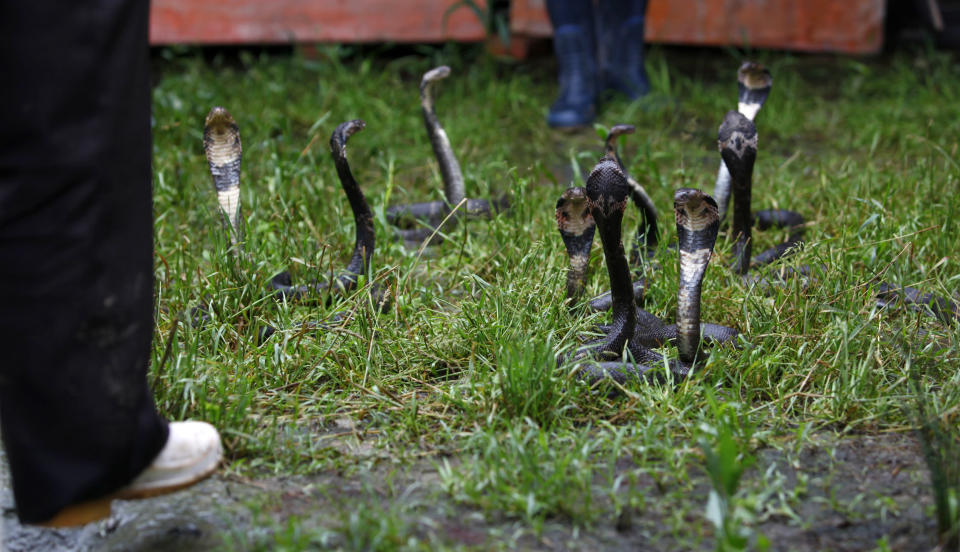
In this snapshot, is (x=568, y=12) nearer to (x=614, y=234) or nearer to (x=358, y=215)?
(x=358, y=215)

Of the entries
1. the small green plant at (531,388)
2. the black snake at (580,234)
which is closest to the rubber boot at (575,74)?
the black snake at (580,234)

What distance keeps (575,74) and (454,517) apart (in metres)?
3.38

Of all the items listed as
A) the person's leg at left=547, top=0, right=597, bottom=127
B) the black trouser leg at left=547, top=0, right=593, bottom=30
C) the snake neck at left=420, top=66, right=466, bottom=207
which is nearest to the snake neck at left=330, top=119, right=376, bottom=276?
the snake neck at left=420, top=66, right=466, bottom=207

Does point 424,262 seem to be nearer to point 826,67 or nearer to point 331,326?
point 331,326

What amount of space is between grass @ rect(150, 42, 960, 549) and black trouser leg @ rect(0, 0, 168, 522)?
0.35m

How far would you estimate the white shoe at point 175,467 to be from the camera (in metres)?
1.60

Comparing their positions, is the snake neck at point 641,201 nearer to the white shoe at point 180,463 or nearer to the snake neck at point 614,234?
the snake neck at point 614,234

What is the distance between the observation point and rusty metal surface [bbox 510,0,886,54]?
18.4 ft

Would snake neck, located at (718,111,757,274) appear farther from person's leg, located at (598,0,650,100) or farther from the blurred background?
the blurred background

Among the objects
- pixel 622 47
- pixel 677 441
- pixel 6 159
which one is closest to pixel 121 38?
pixel 6 159

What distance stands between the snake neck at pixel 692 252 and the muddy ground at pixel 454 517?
0.38m

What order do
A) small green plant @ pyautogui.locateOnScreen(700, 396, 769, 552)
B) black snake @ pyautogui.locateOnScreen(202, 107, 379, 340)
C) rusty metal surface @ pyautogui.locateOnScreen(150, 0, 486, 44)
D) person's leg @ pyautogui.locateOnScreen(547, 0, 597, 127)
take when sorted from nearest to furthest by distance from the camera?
small green plant @ pyautogui.locateOnScreen(700, 396, 769, 552), black snake @ pyautogui.locateOnScreen(202, 107, 379, 340), person's leg @ pyautogui.locateOnScreen(547, 0, 597, 127), rusty metal surface @ pyautogui.locateOnScreen(150, 0, 486, 44)

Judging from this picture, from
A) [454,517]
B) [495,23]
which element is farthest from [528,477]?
[495,23]

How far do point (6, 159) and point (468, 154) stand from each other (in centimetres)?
275
